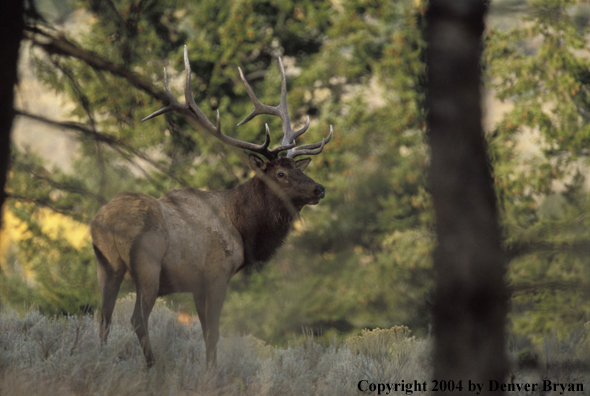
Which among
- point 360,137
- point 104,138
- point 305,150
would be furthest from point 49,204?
point 360,137

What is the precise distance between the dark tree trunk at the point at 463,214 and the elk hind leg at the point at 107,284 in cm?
254

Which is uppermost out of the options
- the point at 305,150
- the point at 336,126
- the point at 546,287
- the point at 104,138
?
the point at 336,126

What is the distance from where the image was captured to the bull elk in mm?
4340

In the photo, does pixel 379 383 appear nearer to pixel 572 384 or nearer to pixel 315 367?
pixel 315 367

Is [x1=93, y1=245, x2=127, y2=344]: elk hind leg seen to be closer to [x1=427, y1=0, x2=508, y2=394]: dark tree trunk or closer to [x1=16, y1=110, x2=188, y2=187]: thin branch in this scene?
[x1=16, y1=110, x2=188, y2=187]: thin branch

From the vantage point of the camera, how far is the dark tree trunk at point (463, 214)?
126 inches

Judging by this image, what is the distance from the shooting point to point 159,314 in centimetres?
596

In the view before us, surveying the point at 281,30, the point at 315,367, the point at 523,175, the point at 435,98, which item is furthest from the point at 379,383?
the point at 281,30

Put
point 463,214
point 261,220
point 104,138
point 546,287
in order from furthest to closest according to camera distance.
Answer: point 261,220
point 104,138
point 463,214
point 546,287

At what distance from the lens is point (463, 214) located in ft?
10.6

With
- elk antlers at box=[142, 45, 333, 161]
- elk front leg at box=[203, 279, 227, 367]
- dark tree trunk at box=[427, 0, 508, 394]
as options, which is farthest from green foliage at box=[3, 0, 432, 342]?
dark tree trunk at box=[427, 0, 508, 394]

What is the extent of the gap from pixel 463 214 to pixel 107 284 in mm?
2844

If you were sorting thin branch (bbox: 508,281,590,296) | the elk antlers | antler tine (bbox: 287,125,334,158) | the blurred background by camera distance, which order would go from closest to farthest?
thin branch (bbox: 508,281,590,296), the elk antlers, antler tine (bbox: 287,125,334,158), the blurred background

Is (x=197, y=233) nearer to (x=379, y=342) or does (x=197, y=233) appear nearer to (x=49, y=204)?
(x=49, y=204)
